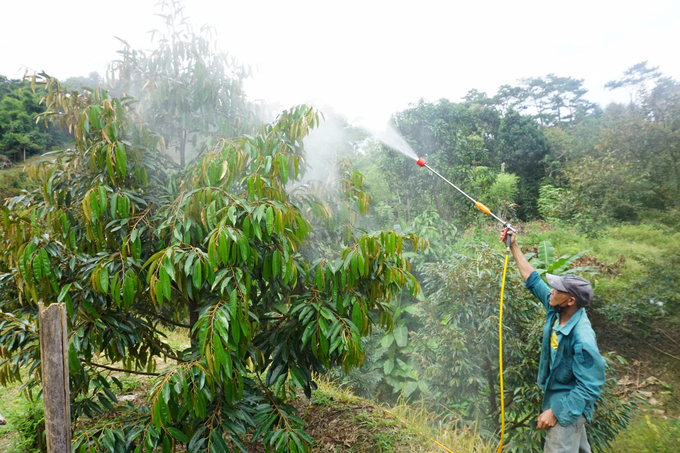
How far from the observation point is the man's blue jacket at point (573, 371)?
5.66 feet

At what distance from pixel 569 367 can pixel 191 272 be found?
1948 mm

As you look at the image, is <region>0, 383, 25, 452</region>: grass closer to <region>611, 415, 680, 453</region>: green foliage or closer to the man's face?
the man's face

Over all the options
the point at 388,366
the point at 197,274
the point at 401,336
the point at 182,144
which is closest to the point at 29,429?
the point at 182,144

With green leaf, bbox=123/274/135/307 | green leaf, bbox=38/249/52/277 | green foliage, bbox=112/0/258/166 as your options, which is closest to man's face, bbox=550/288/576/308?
green leaf, bbox=123/274/135/307

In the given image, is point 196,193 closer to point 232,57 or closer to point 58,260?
point 58,260

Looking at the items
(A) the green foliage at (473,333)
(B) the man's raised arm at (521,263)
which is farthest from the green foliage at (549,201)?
(B) the man's raised arm at (521,263)

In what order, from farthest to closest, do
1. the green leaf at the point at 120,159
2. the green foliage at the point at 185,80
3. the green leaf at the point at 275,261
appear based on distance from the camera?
the green foliage at the point at 185,80 < the green leaf at the point at 120,159 < the green leaf at the point at 275,261

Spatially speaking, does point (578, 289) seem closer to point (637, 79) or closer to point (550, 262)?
point (550, 262)

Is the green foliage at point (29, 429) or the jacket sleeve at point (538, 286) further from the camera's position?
the green foliage at point (29, 429)

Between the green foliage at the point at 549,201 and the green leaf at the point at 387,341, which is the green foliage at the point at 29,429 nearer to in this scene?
the green leaf at the point at 387,341

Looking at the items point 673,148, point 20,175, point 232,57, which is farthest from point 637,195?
point 20,175

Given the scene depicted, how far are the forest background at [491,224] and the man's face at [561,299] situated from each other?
831mm

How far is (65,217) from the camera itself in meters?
1.93

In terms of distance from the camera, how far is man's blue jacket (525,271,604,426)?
1725 millimetres
